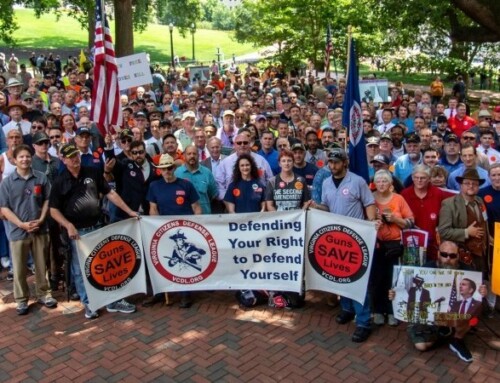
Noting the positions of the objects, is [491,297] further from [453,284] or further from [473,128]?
[473,128]

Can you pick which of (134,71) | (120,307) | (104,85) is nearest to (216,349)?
(120,307)

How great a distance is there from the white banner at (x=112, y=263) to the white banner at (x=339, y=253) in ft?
7.25

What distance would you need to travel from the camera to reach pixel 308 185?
25.0ft

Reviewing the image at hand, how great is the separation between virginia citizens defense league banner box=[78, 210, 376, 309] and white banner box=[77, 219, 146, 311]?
12 millimetres

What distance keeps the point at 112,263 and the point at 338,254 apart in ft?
9.33

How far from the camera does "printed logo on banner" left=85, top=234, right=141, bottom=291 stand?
675 cm

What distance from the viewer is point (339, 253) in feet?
21.5

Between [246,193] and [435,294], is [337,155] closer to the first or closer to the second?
[246,193]

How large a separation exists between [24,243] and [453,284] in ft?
17.2

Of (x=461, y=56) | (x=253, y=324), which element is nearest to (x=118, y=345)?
(x=253, y=324)

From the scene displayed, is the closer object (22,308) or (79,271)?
(79,271)

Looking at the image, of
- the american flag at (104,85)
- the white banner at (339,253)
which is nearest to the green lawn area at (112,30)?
the american flag at (104,85)

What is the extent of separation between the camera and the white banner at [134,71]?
10977 mm

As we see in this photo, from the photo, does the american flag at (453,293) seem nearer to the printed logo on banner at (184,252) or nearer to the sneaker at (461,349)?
the sneaker at (461,349)
